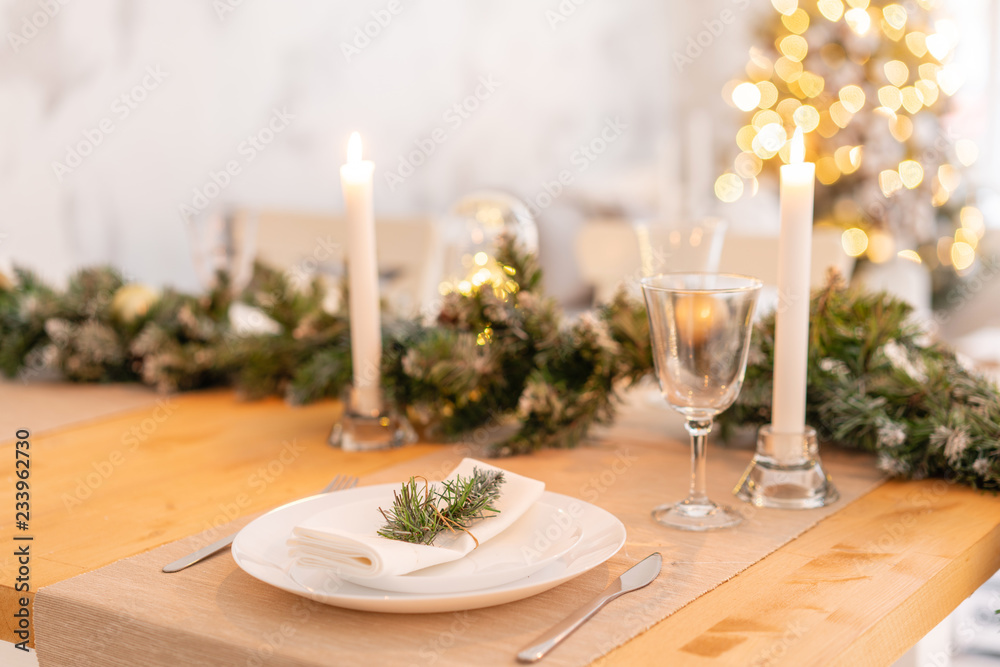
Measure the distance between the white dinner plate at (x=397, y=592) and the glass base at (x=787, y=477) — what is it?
187mm

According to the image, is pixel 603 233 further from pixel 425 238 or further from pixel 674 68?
pixel 674 68

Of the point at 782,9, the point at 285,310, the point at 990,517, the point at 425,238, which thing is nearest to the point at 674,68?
the point at 782,9

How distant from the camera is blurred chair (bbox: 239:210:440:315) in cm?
204

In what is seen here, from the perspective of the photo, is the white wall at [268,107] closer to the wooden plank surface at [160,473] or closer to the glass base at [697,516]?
the wooden plank surface at [160,473]

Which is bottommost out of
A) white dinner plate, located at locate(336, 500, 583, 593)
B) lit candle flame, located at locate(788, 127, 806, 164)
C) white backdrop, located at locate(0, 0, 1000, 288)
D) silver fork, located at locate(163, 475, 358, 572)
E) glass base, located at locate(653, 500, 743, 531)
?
glass base, located at locate(653, 500, 743, 531)

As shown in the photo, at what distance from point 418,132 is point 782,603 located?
286 cm

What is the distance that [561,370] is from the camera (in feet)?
3.14

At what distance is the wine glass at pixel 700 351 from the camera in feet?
2.18

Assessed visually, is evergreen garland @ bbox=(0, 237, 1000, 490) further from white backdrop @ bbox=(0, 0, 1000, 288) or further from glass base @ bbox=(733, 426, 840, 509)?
white backdrop @ bbox=(0, 0, 1000, 288)

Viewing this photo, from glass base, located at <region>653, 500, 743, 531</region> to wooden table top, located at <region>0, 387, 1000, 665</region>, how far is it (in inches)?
2.2

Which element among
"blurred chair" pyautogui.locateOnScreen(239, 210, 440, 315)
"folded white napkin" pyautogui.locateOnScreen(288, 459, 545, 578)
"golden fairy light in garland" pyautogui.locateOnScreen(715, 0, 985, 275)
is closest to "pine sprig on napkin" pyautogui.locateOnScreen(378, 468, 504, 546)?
"folded white napkin" pyautogui.locateOnScreen(288, 459, 545, 578)

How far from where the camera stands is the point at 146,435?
1018mm

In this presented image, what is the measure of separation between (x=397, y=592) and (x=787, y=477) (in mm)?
367

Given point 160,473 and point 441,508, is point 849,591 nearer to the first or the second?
point 441,508
